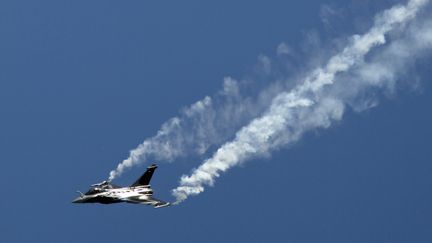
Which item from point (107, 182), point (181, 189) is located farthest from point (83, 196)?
point (181, 189)

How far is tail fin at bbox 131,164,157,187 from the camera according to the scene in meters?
136

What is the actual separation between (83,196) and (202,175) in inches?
593

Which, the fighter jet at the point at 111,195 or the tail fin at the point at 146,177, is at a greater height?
the tail fin at the point at 146,177

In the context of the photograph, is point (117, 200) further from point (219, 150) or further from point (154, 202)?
point (219, 150)

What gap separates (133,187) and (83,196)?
6610 millimetres

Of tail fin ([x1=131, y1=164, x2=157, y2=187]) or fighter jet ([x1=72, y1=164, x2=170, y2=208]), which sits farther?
tail fin ([x1=131, y1=164, x2=157, y2=187])

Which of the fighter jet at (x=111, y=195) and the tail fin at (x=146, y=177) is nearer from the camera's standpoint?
the fighter jet at (x=111, y=195)

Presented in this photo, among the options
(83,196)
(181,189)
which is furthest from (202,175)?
(83,196)

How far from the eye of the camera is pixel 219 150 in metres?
Result: 135

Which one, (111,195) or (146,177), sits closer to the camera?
(111,195)

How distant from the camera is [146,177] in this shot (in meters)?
137

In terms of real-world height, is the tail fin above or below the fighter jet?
above

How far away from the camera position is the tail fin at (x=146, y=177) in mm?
136125

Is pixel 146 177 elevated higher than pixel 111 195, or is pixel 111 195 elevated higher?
pixel 146 177
